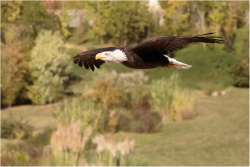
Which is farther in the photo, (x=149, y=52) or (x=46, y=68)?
(x=46, y=68)

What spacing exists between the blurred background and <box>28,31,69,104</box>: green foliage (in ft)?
0.13

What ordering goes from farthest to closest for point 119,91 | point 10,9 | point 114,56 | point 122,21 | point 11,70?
point 122,21, point 10,9, point 11,70, point 119,91, point 114,56

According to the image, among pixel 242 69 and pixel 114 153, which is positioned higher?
pixel 114 153

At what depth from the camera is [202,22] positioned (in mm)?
33719

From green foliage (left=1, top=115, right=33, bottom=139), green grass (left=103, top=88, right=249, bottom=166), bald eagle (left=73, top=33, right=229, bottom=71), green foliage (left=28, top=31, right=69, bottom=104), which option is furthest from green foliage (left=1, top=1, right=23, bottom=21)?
bald eagle (left=73, top=33, right=229, bottom=71)

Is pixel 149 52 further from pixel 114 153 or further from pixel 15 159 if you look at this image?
pixel 15 159

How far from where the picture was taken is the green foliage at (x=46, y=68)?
2670cm

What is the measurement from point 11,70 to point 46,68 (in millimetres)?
1963

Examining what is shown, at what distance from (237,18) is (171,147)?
19011 mm

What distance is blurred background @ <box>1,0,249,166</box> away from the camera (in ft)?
52.7

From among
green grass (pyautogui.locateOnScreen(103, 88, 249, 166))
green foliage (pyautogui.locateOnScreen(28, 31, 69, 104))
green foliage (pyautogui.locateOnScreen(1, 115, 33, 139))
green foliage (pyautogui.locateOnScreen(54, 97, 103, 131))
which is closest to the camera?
green grass (pyautogui.locateOnScreen(103, 88, 249, 166))

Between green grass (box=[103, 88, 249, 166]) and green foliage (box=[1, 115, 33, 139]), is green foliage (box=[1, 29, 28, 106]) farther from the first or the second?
green grass (box=[103, 88, 249, 166])

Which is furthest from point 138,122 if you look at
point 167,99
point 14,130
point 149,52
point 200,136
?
point 149,52

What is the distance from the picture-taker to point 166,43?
17.5ft
